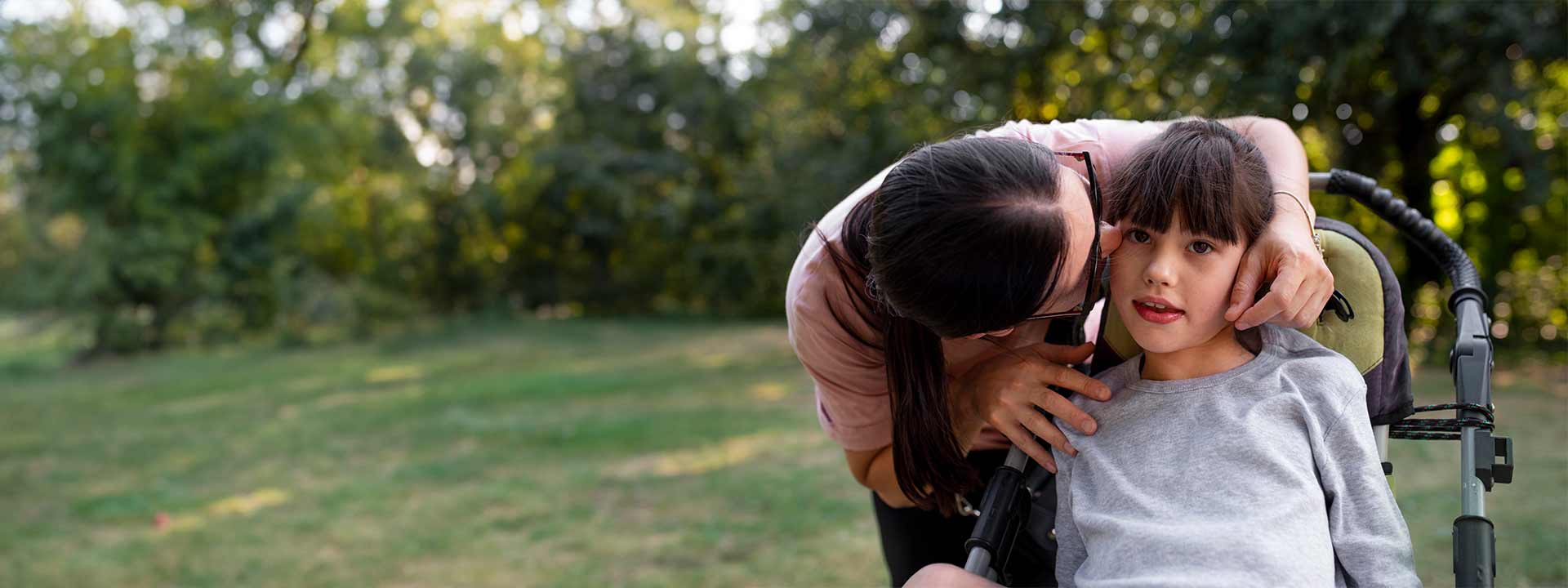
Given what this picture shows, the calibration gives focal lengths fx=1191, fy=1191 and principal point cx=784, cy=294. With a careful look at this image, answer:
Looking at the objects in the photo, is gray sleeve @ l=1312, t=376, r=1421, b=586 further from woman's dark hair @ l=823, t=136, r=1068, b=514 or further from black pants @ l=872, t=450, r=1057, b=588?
black pants @ l=872, t=450, r=1057, b=588

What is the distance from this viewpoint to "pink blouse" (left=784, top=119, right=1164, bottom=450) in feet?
6.66

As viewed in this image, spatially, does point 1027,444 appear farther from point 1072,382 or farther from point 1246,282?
point 1246,282

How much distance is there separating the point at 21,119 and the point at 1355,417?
48.5 feet

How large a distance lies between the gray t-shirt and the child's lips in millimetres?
147

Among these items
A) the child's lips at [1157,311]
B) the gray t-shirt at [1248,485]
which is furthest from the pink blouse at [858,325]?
the gray t-shirt at [1248,485]

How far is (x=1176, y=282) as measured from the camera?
69.9 inches

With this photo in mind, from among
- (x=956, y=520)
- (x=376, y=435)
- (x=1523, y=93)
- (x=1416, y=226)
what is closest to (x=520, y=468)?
(x=376, y=435)

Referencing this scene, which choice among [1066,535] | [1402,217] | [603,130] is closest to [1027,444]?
[1066,535]

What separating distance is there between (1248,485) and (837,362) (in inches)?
29.1

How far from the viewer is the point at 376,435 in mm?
7520

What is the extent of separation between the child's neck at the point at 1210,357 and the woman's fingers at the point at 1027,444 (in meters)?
0.25

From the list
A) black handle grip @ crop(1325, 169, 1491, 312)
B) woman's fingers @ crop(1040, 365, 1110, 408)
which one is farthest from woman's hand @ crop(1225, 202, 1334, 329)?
black handle grip @ crop(1325, 169, 1491, 312)

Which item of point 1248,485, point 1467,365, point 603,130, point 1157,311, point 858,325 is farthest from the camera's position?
point 603,130

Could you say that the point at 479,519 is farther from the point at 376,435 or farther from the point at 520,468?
the point at 376,435
